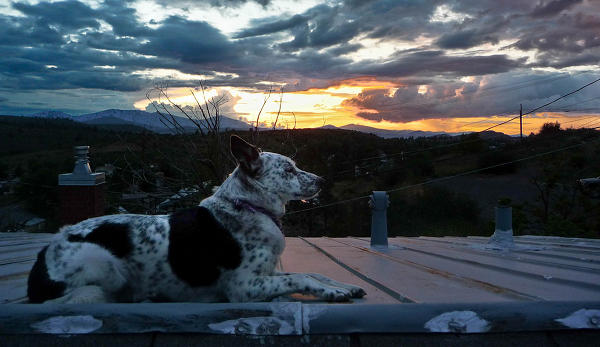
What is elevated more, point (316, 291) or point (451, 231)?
point (316, 291)

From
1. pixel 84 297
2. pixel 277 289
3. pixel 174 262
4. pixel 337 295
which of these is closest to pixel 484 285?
pixel 337 295

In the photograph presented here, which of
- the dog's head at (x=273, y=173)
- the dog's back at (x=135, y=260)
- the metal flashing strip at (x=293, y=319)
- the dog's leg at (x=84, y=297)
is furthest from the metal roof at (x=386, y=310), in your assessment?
the dog's head at (x=273, y=173)

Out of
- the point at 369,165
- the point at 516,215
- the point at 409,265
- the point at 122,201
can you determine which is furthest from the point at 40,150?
the point at 409,265

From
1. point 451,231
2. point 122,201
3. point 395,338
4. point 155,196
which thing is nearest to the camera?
point 395,338

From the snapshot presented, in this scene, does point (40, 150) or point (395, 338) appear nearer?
point (395, 338)

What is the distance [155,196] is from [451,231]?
16.9 meters

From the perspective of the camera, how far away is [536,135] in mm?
54344

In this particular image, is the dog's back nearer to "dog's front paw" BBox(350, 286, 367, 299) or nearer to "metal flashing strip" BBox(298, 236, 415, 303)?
"dog's front paw" BBox(350, 286, 367, 299)

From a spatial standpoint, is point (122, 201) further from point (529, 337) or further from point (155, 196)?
point (529, 337)

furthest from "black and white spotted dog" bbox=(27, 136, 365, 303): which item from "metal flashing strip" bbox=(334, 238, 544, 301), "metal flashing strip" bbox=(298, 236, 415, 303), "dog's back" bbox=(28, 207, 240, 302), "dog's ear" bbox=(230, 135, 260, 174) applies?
"metal flashing strip" bbox=(334, 238, 544, 301)

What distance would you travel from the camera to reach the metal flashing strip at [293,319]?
2646mm

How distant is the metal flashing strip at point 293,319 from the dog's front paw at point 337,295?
35 cm

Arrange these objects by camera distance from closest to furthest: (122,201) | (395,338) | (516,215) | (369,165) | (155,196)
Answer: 1. (395,338)
2. (155,196)
3. (122,201)
4. (516,215)
5. (369,165)

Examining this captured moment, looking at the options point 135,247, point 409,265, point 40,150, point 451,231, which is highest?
point 40,150
